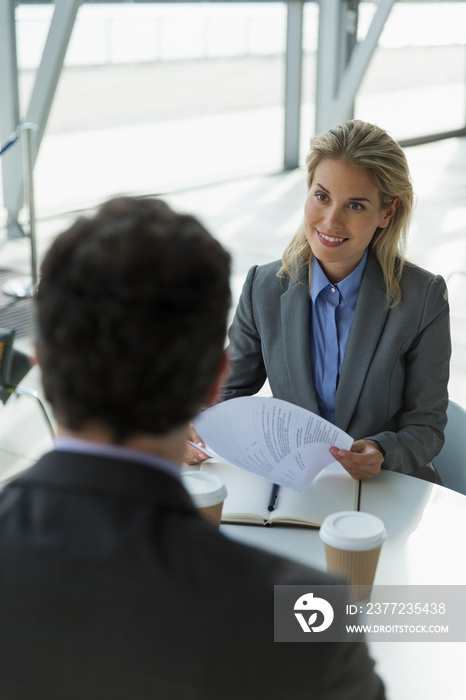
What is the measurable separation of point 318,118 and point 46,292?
782cm

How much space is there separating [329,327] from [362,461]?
1.41ft

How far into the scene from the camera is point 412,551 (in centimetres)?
125

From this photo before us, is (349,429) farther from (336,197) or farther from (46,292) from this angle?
(46,292)

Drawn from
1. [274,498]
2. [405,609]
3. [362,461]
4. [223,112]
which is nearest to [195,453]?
[274,498]

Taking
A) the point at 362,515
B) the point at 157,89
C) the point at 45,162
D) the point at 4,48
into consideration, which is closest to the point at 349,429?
the point at 362,515

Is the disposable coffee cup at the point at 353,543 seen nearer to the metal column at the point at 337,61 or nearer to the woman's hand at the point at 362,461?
the woman's hand at the point at 362,461

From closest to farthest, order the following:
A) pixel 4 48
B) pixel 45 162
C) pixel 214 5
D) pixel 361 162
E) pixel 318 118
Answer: pixel 361 162, pixel 4 48, pixel 214 5, pixel 318 118, pixel 45 162

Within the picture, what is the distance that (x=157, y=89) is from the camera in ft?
53.2

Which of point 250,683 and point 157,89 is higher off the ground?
point 250,683

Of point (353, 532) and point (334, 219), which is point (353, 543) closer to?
point (353, 532)

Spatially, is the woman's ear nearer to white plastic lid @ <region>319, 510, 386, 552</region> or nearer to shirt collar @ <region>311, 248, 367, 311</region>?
shirt collar @ <region>311, 248, 367, 311</region>

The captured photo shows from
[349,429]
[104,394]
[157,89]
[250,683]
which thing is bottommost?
[157,89]

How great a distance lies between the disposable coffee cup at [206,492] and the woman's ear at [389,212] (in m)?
0.88

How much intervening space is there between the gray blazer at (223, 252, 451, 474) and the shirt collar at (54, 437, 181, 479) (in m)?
1.08
